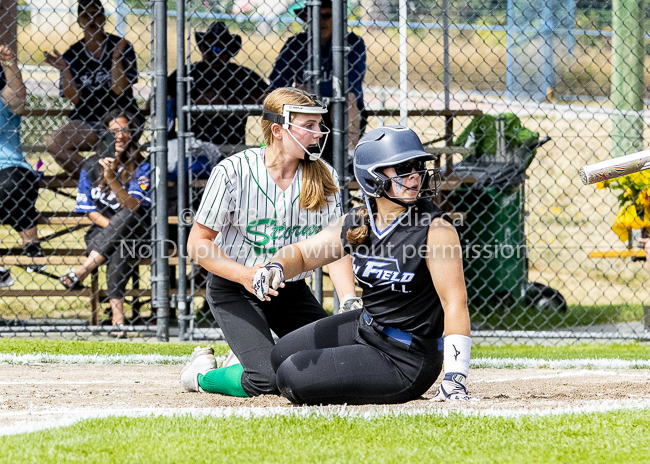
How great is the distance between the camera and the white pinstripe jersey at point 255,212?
400 cm

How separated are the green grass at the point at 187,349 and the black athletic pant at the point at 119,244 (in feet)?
2.39

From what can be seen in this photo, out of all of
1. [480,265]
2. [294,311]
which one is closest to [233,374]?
[294,311]

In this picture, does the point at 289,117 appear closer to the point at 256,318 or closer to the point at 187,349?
the point at 256,318

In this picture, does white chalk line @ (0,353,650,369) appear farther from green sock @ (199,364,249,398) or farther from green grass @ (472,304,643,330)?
green grass @ (472,304,643,330)

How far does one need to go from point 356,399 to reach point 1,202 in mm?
4177

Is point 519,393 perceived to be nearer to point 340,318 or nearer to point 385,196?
point 340,318

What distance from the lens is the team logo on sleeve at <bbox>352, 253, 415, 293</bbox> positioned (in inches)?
127

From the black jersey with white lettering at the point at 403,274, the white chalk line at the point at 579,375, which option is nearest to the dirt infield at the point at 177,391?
the white chalk line at the point at 579,375

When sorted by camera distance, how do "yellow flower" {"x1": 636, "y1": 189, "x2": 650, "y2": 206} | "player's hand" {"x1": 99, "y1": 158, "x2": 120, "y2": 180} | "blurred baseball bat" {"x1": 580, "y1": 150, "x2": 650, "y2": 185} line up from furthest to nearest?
"player's hand" {"x1": 99, "y1": 158, "x2": 120, "y2": 180} < "yellow flower" {"x1": 636, "y1": 189, "x2": 650, "y2": 206} < "blurred baseball bat" {"x1": 580, "y1": 150, "x2": 650, "y2": 185}

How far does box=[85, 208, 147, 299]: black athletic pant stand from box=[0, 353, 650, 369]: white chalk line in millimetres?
1110

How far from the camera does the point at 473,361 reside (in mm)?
Result: 5129

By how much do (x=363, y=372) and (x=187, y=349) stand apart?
2.43 metres

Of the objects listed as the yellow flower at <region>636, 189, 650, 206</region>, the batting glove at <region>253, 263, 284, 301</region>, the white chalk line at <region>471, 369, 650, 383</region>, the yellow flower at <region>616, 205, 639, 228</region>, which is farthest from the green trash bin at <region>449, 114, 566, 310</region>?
the batting glove at <region>253, 263, 284, 301</region>

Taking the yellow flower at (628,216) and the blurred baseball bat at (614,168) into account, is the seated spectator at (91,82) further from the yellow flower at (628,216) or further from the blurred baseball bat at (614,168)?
the blurred baseball bat at (614,168)
